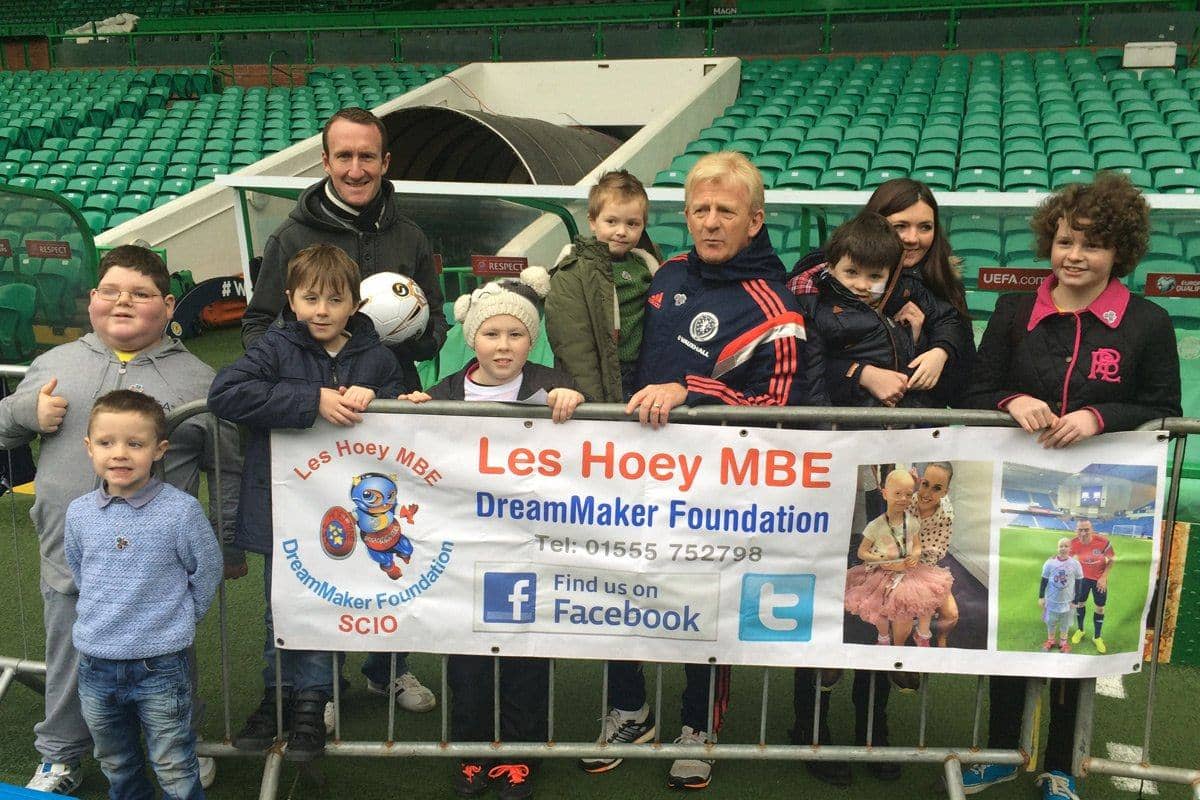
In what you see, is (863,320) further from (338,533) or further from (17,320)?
(17,320)

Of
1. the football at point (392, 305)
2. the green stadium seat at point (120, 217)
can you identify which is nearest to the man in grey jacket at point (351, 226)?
the football at point (392, 305)

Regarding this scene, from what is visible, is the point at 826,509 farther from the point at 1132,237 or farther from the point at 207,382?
the point at 207,382

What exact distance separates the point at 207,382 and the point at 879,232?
85.8 inches

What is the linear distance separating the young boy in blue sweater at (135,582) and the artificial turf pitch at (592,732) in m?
0.54

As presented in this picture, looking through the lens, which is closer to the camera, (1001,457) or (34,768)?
(1001,457)

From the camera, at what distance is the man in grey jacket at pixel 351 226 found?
358 cm

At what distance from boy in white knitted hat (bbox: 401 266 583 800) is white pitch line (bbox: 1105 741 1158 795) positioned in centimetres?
199

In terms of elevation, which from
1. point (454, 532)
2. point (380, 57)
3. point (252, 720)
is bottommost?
point (252, 720)

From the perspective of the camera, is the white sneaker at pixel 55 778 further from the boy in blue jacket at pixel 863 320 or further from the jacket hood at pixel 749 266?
the boy in blue jacket at pixel 863 320

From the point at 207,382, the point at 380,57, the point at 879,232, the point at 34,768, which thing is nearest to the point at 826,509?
the point at 879,232

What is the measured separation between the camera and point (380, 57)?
20062 mm

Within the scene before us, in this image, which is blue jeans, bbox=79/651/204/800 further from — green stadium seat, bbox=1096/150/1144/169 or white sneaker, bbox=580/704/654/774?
green stadium seat, bbox=1096/150/1144/169

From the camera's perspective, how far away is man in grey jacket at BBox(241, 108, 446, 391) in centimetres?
358

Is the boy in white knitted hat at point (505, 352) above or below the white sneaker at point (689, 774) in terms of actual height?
above
